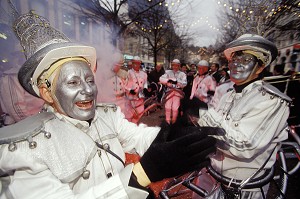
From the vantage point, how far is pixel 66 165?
3.77 feet

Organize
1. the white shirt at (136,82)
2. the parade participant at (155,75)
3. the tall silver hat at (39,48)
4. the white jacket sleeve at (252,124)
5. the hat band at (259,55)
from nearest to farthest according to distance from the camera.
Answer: the tall silver hat at (39,48) → the white jacket sleeve at (252,124) → the hat band at (259,55) → the white shirt at (136,82) → the parade participant at (155,75)

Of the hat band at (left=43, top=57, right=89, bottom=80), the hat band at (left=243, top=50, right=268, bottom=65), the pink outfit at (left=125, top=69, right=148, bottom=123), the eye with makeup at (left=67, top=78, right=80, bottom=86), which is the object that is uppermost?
the hat band at (left=243, top=50, right=268, bottom=65)

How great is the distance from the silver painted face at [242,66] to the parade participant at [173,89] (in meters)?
4.00

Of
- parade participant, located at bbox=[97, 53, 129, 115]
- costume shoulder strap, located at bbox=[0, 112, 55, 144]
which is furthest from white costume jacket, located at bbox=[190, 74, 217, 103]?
costume shoulder strap, located at bbox=[0, 112, 55, 144]

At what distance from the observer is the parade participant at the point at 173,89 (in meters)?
6.76

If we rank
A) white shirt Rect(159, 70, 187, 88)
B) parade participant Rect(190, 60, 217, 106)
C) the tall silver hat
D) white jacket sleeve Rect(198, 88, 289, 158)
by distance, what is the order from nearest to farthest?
the tall silver hat
white jacket sleeve Rect(198, 88, 289, 158)
parade participant Rect(190, 60, 217, 106)
white shirt Rect(159, 70, 187, 88)

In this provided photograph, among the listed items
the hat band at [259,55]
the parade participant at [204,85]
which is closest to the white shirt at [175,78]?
the parade participant at [204,85]

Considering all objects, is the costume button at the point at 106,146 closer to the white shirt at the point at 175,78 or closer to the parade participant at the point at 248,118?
the parade participant at the point at 248,118

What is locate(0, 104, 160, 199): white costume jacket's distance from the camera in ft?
3.34

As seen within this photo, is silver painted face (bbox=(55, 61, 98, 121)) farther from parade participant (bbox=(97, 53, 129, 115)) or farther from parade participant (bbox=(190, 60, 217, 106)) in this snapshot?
parade participant (bbox=(190, 60, 217, 106))

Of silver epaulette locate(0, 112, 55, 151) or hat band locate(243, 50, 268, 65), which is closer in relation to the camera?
silver epaulette locate(0, 112, 55, 151)

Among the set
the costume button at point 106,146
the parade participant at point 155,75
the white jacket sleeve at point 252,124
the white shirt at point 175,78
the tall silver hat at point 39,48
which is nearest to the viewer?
the tall silver hat at point 39,48

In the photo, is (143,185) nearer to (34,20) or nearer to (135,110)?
(34,20)

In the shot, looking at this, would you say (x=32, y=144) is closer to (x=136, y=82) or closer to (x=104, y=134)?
(x=104, y=134)
